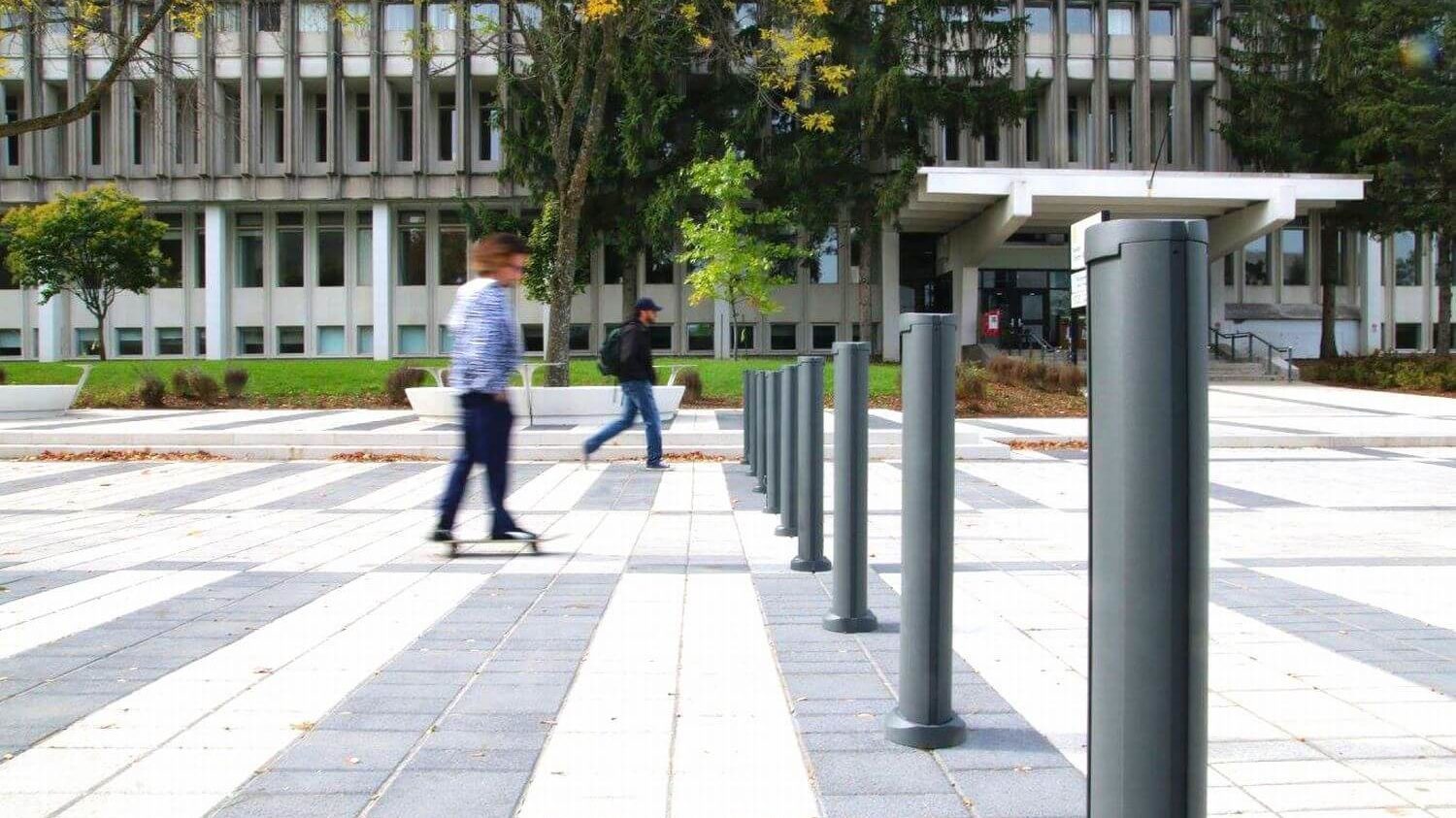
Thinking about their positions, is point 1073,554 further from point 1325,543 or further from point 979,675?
point 979,675

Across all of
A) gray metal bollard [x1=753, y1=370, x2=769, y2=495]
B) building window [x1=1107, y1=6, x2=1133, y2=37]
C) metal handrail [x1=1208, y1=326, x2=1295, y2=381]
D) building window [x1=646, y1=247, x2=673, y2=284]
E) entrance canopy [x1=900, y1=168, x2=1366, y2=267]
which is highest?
building window [x1=1107, y1=6, x2=1133, y2=37]

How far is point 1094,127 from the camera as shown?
1630 inches

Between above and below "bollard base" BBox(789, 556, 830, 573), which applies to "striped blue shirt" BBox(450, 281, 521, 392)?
above

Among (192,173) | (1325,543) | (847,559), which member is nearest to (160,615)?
(847,559)

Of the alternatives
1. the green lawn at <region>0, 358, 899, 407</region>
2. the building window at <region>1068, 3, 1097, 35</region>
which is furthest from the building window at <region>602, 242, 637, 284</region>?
the building window at <region>1068, 3, 1097, 35</region>

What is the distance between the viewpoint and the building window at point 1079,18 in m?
41.5

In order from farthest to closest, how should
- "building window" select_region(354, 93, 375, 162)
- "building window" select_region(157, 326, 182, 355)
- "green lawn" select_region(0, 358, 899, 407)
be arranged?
"building window" select_region(157, 326, 182, 355) → "building window" select_region(354, 93, 375, 162) → "green lawn" select_region(0, 358, 899, 407)

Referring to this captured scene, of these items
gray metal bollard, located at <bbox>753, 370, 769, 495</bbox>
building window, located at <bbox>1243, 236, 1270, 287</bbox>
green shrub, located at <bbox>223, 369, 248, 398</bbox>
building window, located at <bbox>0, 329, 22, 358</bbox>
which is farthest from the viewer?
building window, located at <bbox>0, 329, 22, 358</bbox>

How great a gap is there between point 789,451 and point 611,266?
3788cm

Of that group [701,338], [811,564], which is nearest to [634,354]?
[811,564]

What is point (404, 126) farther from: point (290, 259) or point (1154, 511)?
point (1154, 511)

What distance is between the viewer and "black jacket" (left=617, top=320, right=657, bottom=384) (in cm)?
1170

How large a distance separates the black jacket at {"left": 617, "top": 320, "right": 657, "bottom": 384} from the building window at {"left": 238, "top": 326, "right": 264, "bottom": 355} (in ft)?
120

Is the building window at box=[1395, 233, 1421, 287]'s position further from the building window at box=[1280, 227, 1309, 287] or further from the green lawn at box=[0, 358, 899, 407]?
the green lawn at box=[0, 358, 899, 407]
